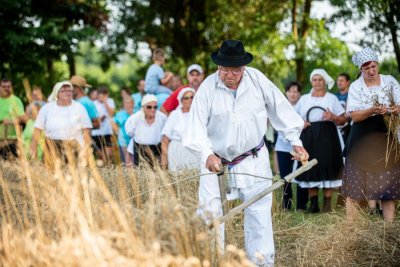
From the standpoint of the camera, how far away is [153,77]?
10.8m

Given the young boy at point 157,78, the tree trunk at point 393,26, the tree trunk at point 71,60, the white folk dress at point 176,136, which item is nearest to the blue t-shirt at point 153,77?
the young boy at point 157,78

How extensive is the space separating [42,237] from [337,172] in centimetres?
568

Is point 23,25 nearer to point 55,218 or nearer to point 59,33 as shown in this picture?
point 59,33

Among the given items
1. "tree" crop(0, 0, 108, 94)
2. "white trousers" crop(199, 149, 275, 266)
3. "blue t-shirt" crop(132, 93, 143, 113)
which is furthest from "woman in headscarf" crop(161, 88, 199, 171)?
"tree" crop(0, 0, 108, 94)

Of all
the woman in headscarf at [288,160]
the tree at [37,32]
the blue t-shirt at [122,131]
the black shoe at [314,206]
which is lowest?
the black shoe at [314,206]

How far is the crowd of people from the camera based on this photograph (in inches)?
222

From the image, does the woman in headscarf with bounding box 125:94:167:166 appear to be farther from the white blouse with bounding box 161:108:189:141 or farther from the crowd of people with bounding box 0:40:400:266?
the white blouse with bounding box 161:108:189:141

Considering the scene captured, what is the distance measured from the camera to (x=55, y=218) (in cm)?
476

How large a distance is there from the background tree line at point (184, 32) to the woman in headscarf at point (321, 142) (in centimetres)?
165

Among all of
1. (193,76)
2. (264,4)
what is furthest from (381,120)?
(264,4)

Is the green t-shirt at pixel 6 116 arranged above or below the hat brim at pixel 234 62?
below

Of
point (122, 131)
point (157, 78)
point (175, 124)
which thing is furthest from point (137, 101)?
point (175, 124)

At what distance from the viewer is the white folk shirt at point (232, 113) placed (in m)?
5.62

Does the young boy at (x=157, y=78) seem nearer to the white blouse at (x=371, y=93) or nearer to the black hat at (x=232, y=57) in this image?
the white blouse at (x=371, y=93)
